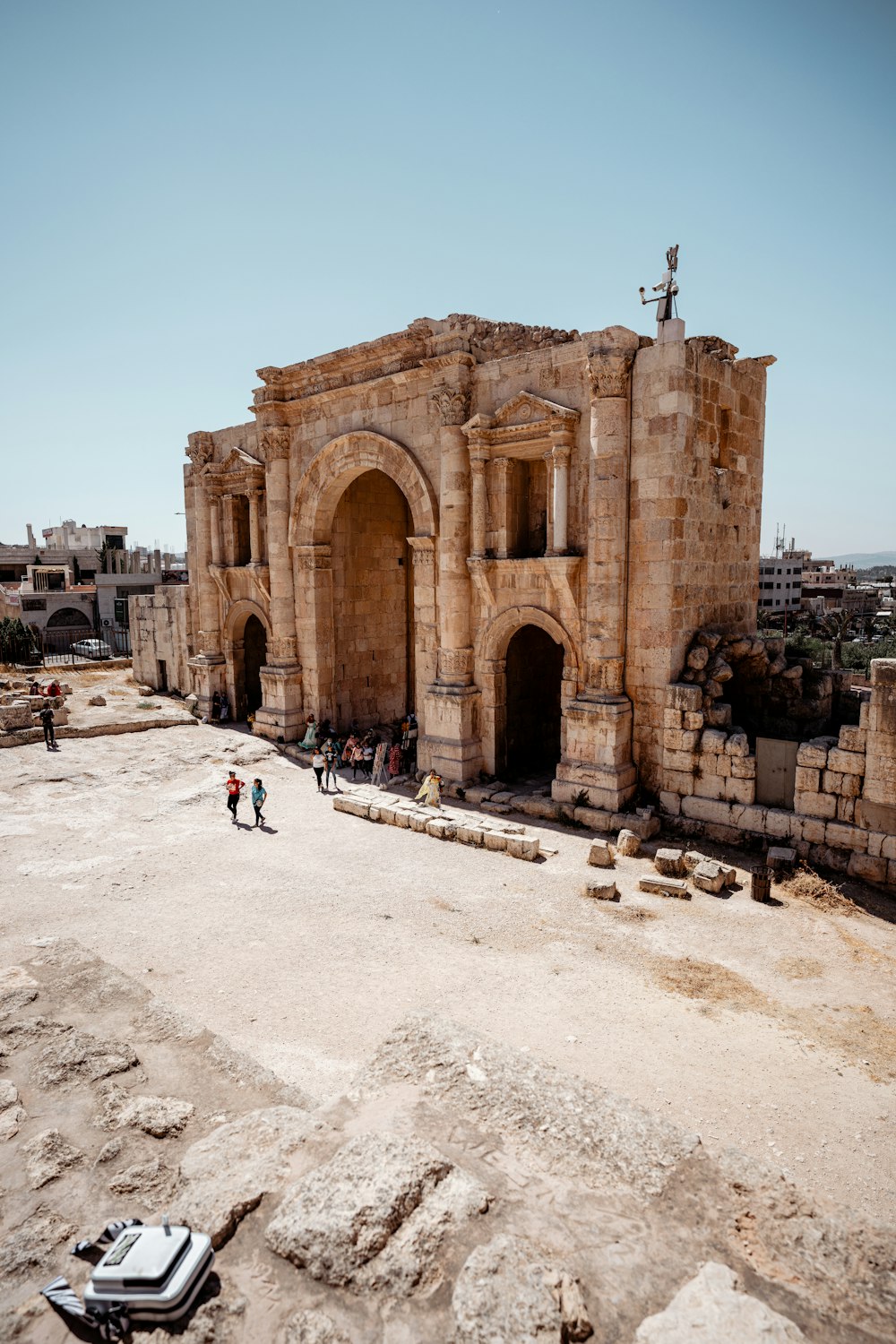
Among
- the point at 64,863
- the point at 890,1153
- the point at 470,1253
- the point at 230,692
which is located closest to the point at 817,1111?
the point at 890,1153

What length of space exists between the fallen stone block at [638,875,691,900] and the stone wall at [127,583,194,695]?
15.6 m

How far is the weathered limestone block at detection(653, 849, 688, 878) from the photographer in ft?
33.1

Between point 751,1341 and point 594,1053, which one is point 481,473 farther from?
point 751,1341

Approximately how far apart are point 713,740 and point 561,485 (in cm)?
461

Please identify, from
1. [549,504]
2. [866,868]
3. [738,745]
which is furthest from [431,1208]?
[549,504]

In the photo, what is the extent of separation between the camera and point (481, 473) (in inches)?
526

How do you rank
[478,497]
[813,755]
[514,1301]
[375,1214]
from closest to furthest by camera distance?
1. [514,1301]
2. [375,1214]
3. [813,755]
4. [478,497]

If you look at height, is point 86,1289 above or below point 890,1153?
above

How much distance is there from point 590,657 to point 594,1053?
267 inches

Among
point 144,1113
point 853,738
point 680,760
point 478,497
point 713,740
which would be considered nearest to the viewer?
point 144,1113

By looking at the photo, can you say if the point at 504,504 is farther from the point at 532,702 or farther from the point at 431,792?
the point at 431,792

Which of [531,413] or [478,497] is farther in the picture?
[478,497]

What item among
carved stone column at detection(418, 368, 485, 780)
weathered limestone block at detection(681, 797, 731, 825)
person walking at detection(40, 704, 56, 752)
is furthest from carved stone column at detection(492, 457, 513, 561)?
person walking at detection(40, 704, 56, 752)

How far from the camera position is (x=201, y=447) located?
19984 millimetres
